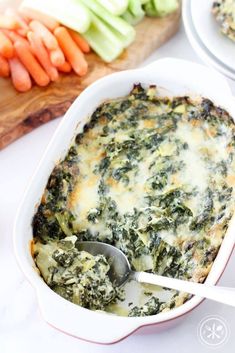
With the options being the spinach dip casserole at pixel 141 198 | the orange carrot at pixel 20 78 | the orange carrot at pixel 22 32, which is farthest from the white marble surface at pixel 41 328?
the orange carrot at pixel 22 32

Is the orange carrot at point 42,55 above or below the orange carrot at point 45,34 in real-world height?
below

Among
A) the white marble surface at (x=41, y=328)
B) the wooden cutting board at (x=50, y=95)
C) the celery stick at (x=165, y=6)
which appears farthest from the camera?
the celery stick at (x=165, y=6)

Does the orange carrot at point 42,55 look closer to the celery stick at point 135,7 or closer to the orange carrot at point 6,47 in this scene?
the orange carrot at point 6,47

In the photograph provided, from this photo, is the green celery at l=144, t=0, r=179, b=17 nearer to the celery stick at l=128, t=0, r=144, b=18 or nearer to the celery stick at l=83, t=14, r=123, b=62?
the celery stick at l=128, t=0, r=144, b=18

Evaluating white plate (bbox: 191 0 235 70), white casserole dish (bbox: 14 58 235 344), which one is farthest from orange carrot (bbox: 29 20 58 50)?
white plate (bbox: 191 0 235 70)

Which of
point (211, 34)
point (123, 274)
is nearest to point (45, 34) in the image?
point (211, 34)
